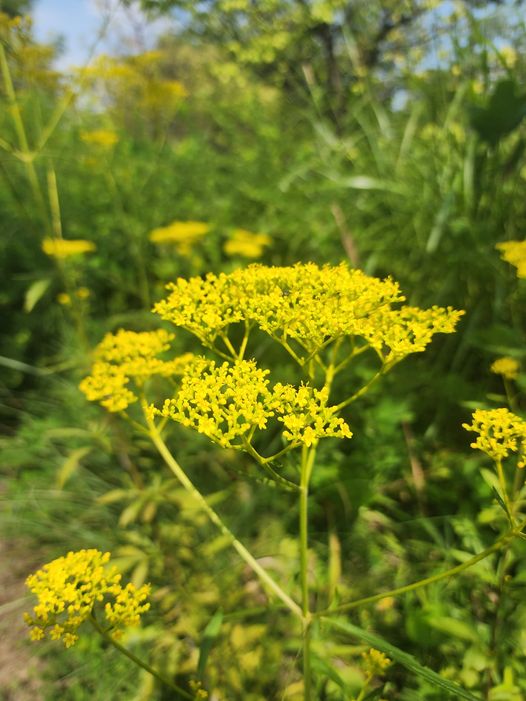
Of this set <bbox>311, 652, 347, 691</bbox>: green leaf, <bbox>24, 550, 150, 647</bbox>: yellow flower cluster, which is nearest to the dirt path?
<bbox>24, 550, 150, 647</bbox>: yellow flower cluster

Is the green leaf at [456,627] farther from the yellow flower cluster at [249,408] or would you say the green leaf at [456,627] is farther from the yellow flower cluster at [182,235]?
the yellow flower cluster at [182,235]

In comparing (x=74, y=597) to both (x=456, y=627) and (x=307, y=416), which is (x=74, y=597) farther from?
(x=456, y=627)

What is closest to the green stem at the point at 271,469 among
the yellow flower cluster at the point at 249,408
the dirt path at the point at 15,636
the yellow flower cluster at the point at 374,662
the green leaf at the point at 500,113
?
the yellow flower cluster at the point at 249,408

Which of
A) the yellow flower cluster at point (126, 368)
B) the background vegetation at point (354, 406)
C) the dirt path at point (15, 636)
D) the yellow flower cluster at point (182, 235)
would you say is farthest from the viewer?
the yellow flower cluster at point (182, 235)

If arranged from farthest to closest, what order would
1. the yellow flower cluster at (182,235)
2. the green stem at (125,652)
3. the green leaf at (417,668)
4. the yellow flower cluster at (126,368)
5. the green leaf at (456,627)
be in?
the yellow flower cluster at (182,235)
the green leaf at (456,627)
the yellow flower cluster at (126,368)
the green stem at (125,652)
the green leaf at (417,668)

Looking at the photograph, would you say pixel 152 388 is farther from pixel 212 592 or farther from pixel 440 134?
pixel 440 134

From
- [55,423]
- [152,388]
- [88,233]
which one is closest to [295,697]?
[152,388]
